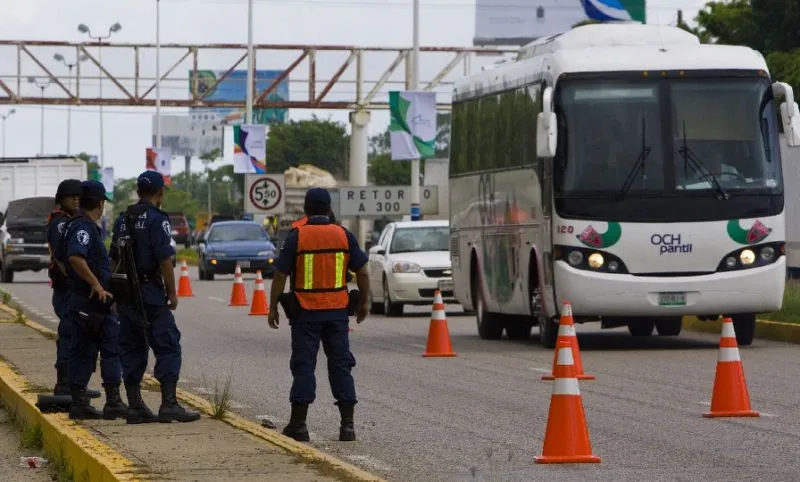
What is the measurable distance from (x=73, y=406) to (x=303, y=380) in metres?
1.59

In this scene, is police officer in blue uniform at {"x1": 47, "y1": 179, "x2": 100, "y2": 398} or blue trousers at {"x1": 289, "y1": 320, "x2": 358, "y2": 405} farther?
police officer in blue uniform at {"x1": 47, "y1": 179, "x2": 100, "y2": 398}

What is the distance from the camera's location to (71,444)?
11.5 metres

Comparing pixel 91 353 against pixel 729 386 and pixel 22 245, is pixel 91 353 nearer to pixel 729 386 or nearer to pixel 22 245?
pixel 729 386

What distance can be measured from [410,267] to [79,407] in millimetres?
17815

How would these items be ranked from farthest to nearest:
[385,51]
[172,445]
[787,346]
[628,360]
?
1. [385,51]
2. [787,346]
3. [628,360]
4. [172,445]

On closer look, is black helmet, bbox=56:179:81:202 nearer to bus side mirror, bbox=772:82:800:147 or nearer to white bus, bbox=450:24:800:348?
white bus, bbox=450:24:800:348

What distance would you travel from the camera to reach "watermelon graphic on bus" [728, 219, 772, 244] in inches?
849

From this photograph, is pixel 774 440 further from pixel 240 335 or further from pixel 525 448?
pixel 240 335

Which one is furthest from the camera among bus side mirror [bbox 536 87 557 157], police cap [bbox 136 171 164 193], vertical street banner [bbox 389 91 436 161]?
vertical street banner [bbox 389 91 436 161]

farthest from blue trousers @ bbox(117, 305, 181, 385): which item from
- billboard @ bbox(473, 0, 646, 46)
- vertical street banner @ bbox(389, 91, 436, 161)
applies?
billboard @ bbox(473, 0, 646, 46)

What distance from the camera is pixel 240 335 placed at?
1032 inches

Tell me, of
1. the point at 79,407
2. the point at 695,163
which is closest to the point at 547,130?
the point at 695,163

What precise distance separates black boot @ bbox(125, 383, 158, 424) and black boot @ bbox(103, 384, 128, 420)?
9.4 inches

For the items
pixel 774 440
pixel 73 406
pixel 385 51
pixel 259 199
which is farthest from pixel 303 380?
pixel 385 51
